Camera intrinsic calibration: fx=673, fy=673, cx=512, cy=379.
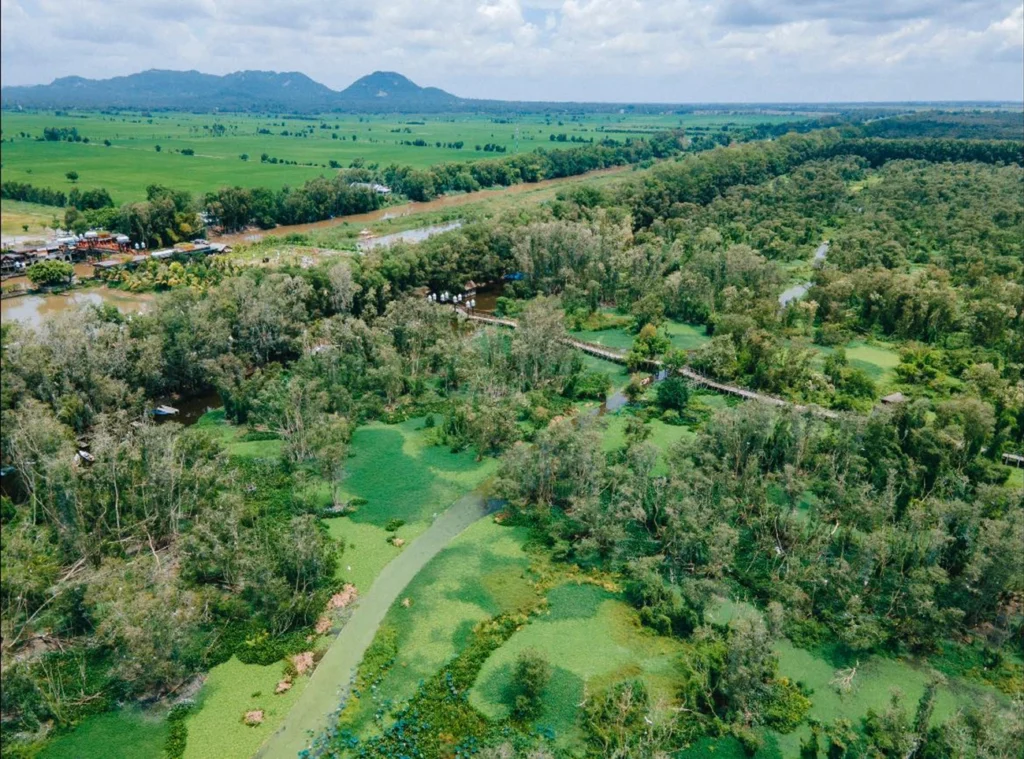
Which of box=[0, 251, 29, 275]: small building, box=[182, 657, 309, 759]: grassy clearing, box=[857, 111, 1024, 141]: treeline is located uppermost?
box=[857, 111, 1024, 141]: treeline

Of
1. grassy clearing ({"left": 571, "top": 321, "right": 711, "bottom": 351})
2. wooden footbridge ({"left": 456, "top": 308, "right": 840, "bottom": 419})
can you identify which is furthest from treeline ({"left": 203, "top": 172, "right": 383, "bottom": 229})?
grassy clearing ({"left": 571, "top": 321, "right": 711, "bottom": 351})

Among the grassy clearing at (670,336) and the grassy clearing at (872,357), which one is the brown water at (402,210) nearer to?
the grassy clearing at (670,336)

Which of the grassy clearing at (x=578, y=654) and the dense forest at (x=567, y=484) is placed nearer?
the dense forest at (x=567, y=484)

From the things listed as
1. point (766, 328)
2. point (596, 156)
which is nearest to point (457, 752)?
point (766, 328)

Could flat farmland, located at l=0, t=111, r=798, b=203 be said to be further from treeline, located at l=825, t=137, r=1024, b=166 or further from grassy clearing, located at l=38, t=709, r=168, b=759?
treeline, located at l=825, t=137, r=1024, b=166

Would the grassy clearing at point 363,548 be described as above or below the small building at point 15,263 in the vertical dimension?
below

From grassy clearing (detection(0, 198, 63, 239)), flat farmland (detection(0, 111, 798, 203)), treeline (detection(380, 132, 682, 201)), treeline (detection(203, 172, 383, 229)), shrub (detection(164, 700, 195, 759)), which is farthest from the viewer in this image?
treeline (detection(380, 132, 682, 201))

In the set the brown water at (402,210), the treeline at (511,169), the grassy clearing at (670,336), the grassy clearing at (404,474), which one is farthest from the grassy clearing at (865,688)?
the treeline at (511,169)
